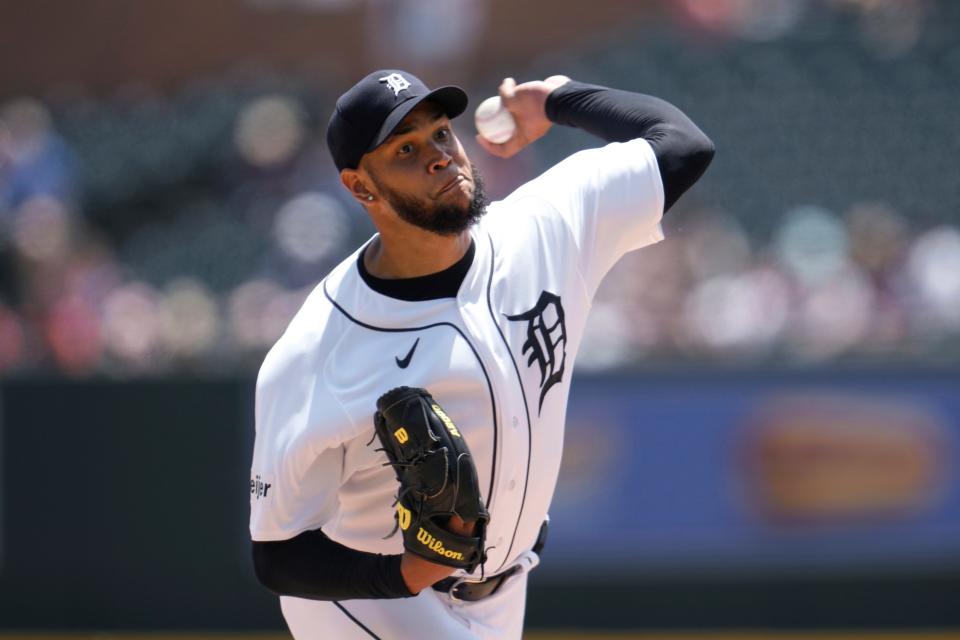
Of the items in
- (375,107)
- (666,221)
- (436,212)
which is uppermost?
(375,107)

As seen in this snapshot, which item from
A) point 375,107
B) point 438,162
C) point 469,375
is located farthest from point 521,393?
point 375,107

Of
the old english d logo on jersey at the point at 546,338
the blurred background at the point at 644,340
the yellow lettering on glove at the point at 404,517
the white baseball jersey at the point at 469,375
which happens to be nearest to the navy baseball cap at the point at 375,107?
the white baseball jersey at the point at 469,375

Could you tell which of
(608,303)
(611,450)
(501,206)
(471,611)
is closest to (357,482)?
(471,611)

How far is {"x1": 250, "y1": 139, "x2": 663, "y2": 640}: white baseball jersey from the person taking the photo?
3.05 meters

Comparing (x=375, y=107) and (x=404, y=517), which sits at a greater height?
(x=375, y=107)

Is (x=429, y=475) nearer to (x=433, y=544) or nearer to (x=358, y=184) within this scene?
(x=433, y=544)

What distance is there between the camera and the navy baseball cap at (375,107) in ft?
10.0

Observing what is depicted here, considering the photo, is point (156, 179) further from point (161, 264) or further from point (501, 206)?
point (501, 206)

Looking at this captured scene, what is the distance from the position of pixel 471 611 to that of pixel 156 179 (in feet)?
29.4

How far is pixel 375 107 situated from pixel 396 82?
0.27 feet

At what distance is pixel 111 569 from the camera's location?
7.88m

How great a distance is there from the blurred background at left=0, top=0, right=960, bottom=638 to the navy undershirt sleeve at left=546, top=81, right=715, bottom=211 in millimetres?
4356

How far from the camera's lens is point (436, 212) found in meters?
3.12

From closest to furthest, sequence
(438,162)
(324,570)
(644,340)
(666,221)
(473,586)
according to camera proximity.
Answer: (324,570) < (438,162) < (473,586) < (644,340) < (666,221)
